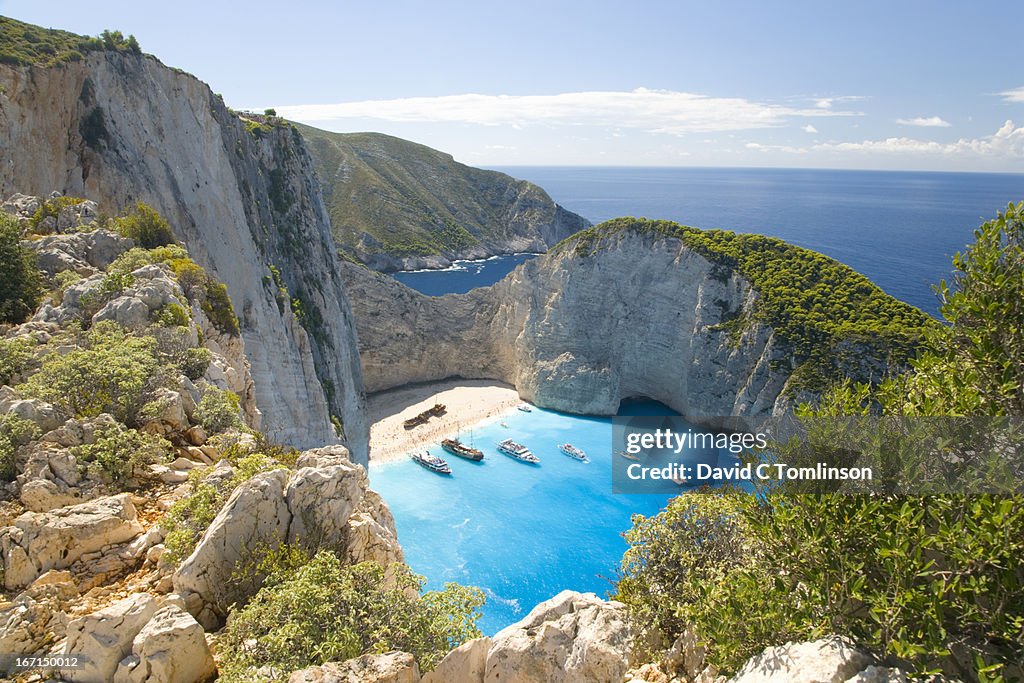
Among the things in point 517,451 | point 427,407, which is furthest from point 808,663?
point 427,407

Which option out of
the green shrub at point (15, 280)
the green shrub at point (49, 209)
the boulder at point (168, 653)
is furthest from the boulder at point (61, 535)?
the green shrub at point (49, 209)

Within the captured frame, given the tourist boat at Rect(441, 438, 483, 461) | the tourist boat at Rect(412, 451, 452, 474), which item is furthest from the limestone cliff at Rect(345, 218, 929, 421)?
the tourist boat at Rect(412, 451, 452, 474)

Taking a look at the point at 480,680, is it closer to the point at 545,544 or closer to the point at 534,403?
the point at 545,544

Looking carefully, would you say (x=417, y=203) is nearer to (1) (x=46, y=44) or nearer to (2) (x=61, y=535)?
(1) (x=46, y=44)

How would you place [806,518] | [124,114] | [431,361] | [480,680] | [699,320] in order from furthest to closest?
[431,361] < [699,320] < [124,114] < [480,680] < [806,518]

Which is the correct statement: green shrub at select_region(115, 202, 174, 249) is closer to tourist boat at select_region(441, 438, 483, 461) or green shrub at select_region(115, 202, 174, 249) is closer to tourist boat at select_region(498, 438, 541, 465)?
tourist boat at select_region(441, 438, 483, 461)

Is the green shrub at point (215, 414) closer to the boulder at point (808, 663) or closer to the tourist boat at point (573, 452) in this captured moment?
the boulder at point (808, 663)

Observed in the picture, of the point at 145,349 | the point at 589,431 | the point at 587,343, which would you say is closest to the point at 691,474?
the point at 589,431
